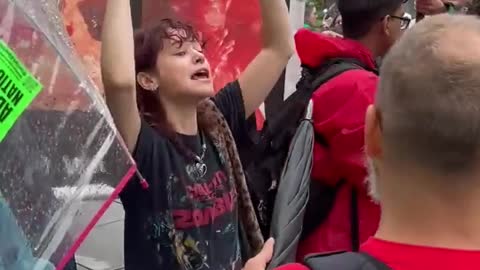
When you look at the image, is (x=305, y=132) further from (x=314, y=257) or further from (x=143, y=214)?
(x=314, y=257)

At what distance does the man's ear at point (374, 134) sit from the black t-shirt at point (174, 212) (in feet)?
3.04

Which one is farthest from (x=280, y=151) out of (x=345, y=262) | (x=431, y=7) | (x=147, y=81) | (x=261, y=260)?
(x=345, y=262)

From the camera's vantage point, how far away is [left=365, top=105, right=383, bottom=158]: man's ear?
4.26 ft

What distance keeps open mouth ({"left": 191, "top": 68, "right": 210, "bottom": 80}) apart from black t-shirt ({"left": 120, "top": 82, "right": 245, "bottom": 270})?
0.19 metres

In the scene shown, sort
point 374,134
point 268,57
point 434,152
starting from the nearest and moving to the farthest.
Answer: point 434,152, point 374,134, point 268,57

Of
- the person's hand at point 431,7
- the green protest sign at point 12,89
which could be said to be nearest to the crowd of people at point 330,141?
the green protest sign at point 12,89

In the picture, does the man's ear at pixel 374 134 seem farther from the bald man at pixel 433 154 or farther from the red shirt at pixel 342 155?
the red shirt at pixel 342 155

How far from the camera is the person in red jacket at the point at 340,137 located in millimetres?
2422

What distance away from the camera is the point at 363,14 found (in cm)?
281

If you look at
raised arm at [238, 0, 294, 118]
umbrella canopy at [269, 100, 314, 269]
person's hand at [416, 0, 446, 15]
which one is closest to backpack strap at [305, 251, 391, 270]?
umbrella canopy at [269, 100, 314, 269]

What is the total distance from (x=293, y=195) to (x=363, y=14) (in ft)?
2.65

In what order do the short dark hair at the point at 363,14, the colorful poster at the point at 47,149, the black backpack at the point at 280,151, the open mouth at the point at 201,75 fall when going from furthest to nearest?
the short dark hair at the point at 363,14 → the black backpack at the point at 280,151 → the open mouth at the point at 201,75 → the colorful poster at the point at 47,149

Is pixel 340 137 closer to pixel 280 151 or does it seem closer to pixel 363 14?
pixel 280 151

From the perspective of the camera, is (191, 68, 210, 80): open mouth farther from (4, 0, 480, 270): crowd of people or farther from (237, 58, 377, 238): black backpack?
(237, 58, 377, 238): black backpack
